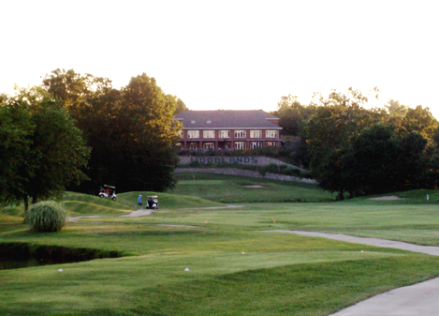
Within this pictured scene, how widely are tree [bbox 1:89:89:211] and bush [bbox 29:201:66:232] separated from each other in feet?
19.1

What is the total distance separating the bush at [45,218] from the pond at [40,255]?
3.15 m

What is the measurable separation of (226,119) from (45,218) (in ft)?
301

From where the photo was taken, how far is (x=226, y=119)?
121 m

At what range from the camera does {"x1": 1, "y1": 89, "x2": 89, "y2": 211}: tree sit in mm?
37219

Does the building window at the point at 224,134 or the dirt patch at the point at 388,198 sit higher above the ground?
the building window at the point at 224,134

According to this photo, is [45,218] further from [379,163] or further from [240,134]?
[240,134]

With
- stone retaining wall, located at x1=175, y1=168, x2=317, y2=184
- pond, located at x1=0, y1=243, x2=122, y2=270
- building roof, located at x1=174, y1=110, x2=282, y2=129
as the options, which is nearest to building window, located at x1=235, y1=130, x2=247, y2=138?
building roof, located at x1=174, y1=110, x2=282, y2=129

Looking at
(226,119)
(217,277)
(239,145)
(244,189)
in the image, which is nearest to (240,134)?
(239,145)

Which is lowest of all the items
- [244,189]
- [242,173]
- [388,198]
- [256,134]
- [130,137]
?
[388,198]

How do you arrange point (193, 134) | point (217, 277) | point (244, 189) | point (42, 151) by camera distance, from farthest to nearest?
point (193, 134)
point (244, 189)
point (42, 151)
point (217, 277)

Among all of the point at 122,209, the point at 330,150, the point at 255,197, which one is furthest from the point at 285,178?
the point at 122,209

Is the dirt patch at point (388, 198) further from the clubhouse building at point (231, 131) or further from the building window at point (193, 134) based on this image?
the building window at point (193, 134)

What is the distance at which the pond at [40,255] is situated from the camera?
76.6 feet

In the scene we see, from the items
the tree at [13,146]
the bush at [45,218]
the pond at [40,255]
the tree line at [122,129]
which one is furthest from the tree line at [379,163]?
the pond at [40,255]
